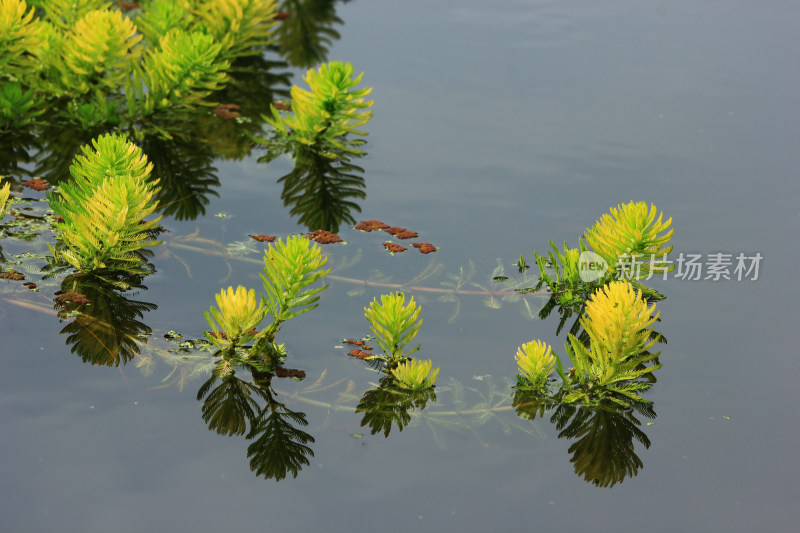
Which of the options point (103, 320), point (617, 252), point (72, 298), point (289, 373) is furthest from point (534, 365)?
point (72, 298)

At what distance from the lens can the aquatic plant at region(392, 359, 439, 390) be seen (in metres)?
3.53

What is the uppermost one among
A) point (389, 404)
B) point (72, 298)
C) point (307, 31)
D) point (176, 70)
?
point (307, 31)

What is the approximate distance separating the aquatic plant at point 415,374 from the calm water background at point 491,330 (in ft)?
0.39

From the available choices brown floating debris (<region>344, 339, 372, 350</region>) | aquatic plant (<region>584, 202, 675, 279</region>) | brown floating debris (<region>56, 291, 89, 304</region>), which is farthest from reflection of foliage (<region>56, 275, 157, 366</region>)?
aquatic plant (<region>584, 202, 675, 279</region>)

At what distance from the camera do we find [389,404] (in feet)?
11.6

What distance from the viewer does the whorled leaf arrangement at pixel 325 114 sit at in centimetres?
547

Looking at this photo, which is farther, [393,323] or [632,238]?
[632,238]

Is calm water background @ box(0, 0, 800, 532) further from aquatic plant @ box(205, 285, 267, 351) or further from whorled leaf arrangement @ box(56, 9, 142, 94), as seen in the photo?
whorled leaf arrangement @ box(56, 9, 142, 94)

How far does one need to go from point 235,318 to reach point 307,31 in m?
5.23

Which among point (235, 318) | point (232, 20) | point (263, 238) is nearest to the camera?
point (235, 318)

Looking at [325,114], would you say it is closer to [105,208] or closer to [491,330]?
[105,208]

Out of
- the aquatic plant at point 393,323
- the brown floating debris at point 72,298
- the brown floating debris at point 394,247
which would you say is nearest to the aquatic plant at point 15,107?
the brown floating debris at point 72,298

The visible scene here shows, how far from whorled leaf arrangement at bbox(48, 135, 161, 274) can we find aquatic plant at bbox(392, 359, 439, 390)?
4.35 feet

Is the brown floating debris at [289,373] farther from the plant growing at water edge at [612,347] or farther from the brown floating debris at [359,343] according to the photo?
the plant growing at water edge at [612,347]
